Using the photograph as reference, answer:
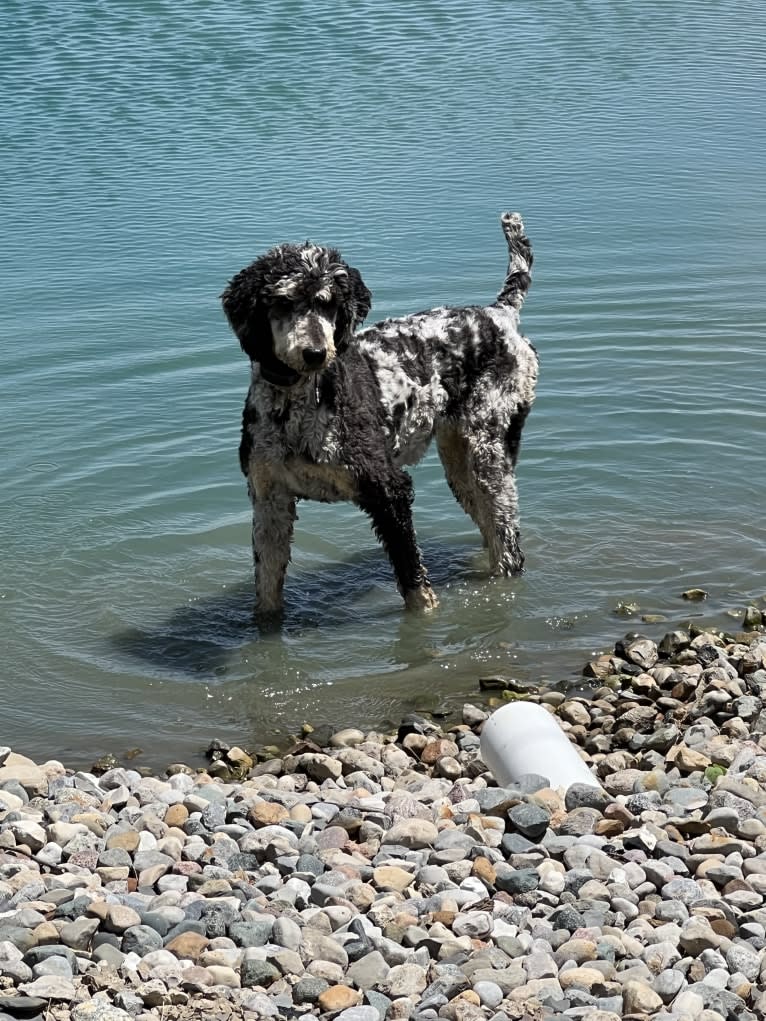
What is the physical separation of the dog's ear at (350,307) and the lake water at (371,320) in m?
1.74

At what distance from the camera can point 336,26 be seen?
70.4 feet

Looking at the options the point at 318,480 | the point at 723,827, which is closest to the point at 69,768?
the point at 318,480

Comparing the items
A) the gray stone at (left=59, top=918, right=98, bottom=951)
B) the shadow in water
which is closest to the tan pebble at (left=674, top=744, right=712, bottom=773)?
the shadow in water

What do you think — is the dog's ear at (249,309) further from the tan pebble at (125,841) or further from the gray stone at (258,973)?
the gray stone at (258,973)

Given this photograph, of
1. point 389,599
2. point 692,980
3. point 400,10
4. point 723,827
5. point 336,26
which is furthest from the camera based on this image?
point 400,10

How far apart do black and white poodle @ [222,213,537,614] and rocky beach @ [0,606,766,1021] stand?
4.85ft

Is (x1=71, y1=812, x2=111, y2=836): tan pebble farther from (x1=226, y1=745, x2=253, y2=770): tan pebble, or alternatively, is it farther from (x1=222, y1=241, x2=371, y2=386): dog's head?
(x1=222, y1=241, x2=371, y2=386): dog's head

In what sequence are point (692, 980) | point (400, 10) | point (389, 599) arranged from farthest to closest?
point (400, 10)
point (389, 599)
point (692, 980)

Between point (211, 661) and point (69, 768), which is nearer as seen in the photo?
point (69, 768)

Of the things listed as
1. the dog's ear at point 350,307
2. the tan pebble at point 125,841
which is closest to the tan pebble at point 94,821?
the tan pebble at point 125,841

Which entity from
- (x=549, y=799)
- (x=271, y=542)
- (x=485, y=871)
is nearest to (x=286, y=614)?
(x=271, y=542)

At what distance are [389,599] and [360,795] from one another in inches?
105

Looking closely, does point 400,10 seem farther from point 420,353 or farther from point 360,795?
point 360,795

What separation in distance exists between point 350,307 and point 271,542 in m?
1.43
